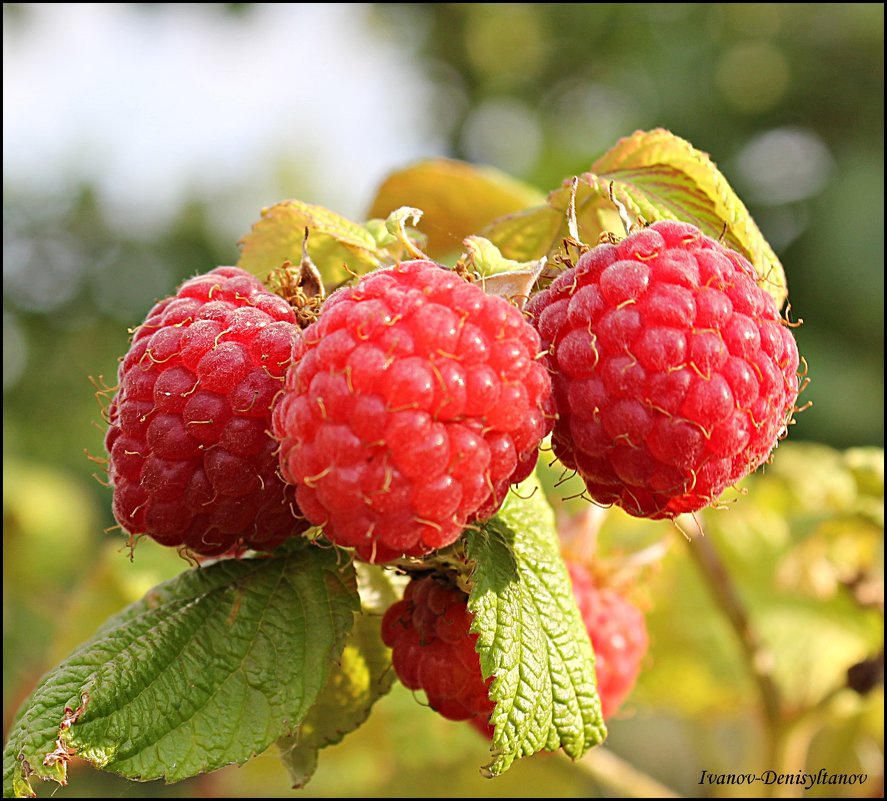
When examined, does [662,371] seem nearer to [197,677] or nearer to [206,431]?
[206,431]

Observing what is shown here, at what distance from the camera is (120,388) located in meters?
0.82

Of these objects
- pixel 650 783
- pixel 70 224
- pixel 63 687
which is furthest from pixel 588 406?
pixel 70 224

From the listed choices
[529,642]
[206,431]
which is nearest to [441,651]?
[529,642]

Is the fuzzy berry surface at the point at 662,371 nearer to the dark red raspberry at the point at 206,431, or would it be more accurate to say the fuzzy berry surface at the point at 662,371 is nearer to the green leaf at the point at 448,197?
the dark red raspberry at the point at 206,431

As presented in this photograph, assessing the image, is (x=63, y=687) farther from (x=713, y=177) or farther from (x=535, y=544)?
(x=713, y=177)

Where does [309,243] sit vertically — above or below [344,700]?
above

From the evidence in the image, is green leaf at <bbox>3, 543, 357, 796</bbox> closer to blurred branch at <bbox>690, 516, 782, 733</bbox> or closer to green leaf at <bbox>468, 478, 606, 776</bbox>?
green leaf at <bbox>468, 478, 606, 776</bbox>

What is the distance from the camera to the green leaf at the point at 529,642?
0.73m

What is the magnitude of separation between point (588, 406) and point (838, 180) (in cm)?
403

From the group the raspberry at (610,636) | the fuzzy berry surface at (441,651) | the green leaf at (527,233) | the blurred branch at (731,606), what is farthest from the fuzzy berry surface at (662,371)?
the blurred branch at (731,606)

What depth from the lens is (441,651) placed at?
2.78 feet

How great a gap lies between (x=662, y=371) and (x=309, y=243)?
43 cm

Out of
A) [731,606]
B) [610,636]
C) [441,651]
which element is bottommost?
[731,606]

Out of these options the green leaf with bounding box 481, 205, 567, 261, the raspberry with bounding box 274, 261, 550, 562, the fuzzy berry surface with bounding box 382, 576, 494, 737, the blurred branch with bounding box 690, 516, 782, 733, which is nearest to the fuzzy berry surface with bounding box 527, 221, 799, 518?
the raspberry with bounding box 274, 261, 550, 562
